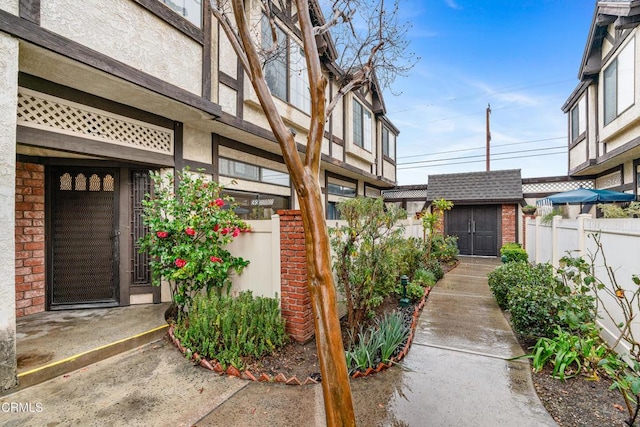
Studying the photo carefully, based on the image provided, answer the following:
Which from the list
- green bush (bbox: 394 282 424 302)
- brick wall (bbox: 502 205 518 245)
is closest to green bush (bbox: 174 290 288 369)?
green bush (bbox: 394 282 424 302)

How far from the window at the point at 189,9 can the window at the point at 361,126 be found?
6.93 metres

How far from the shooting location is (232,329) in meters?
3.57

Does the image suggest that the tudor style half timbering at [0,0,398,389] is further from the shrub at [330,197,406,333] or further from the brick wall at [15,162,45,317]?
the shrub at [330,197,406,333]

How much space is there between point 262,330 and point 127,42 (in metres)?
4.19

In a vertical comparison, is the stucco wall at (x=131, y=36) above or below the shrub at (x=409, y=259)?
above

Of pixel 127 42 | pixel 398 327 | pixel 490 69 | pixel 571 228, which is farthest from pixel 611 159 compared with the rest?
pixel 127 42

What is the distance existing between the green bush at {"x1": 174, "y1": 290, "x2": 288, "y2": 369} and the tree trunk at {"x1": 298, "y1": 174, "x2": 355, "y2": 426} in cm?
187

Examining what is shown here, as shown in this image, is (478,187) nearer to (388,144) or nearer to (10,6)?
(388,144)

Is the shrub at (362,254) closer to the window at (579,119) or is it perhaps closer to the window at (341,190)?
the window at (341,190)

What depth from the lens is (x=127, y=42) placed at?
3.93 metres

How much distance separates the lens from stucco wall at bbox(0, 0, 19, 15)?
9.34 feet

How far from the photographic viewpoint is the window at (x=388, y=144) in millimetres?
14233

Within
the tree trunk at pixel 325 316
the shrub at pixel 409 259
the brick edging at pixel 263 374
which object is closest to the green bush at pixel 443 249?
the shrub at pixel 409 259

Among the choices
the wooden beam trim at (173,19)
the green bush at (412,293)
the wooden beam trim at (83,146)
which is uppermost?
the wooden beam trim at (173,19)
